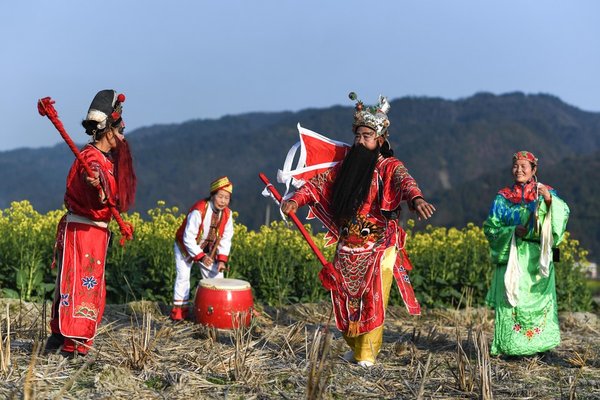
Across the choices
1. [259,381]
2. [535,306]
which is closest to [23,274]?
[259,381]

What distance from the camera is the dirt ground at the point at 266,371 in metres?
4.68

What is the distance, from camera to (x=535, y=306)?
6625 millimetres

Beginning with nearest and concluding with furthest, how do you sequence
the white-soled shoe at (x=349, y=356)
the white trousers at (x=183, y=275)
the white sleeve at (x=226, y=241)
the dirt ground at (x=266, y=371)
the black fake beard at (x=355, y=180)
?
the dirt ground at (x=266, y=371)
the black fake beard at (x=355, y=180)
the white-soled shoe at (x=349, y=356)
the white trousers at (x=183, y=275)
the white sleeve at (x=226, y=241)

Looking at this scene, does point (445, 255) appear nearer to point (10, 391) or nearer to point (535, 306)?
point (535, 306)

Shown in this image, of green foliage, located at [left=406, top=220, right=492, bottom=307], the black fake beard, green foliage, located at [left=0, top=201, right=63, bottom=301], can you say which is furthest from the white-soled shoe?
green foliage, located at [left=0, top=201, right=63, bottom=301]

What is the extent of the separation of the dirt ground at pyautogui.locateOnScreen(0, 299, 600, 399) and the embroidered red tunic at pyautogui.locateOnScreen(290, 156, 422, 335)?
0.36 m

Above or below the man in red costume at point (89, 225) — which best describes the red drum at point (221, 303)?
below

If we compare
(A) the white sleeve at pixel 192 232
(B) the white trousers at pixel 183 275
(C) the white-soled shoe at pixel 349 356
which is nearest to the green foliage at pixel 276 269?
(B) the white trousers at pixel 183 275

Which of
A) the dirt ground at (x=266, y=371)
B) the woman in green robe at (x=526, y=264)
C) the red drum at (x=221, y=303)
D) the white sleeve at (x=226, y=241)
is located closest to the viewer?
the dirt ground at (x=266, y=371)

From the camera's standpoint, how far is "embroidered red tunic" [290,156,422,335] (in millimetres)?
5891

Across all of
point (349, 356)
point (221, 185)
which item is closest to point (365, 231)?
point (349, 356)

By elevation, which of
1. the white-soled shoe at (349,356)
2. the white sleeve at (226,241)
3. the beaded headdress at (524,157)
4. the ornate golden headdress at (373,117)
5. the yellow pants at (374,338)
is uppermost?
the ornate golden headdress at (373,117)

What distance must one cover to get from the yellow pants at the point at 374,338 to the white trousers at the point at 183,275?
2.42 metres

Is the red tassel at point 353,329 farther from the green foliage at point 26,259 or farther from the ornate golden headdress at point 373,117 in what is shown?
the green foliage at point 26,259
